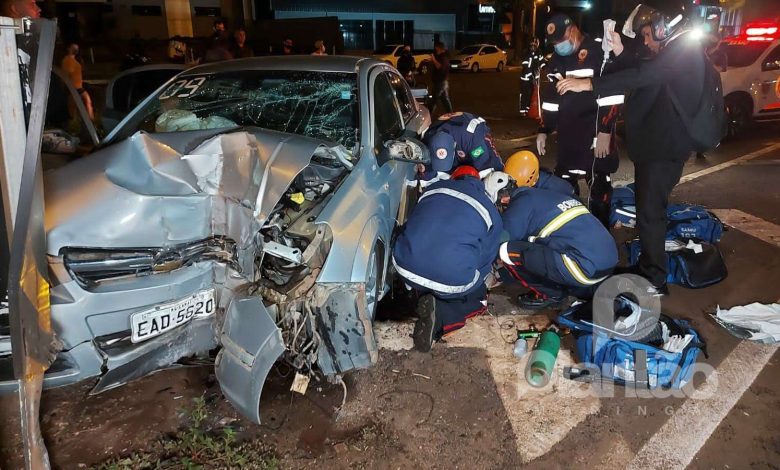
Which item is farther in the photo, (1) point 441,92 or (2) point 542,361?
(1) point 441,92

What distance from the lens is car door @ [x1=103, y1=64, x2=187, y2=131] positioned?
16.5 feet

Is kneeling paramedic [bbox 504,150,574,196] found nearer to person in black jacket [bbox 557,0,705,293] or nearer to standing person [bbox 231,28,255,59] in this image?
person in black jacket [bbox 557,0,705,293]

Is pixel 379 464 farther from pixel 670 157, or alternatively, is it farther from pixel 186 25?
pixel 186 25

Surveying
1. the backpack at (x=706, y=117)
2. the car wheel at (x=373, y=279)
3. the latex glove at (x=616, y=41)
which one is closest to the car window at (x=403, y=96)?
the latex glove at (x=616, y=41)

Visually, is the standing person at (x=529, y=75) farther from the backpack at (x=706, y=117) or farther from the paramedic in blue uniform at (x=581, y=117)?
the backpack at (x=706, y=117)

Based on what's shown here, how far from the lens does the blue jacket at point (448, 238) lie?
126 inches

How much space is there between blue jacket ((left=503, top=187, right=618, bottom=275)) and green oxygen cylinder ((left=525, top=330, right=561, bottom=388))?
21.4 inches

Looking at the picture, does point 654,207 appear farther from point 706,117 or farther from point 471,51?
point 471,51

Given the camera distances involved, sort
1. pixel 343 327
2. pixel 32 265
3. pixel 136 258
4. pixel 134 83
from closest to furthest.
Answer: pixel 32 265 < pixel 136 258 < pixel 343 327 < pixel 134 83

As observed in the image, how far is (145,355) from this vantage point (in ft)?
8.25

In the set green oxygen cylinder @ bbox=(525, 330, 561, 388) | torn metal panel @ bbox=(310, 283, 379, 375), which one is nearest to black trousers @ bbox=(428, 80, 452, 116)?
green oxygen cylinder @ bbox=(525, 330, 561, 388)

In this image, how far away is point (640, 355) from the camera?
301 centimetres

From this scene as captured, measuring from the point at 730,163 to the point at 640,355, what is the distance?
20.5 feet

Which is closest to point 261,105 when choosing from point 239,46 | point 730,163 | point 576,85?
point 576,85
